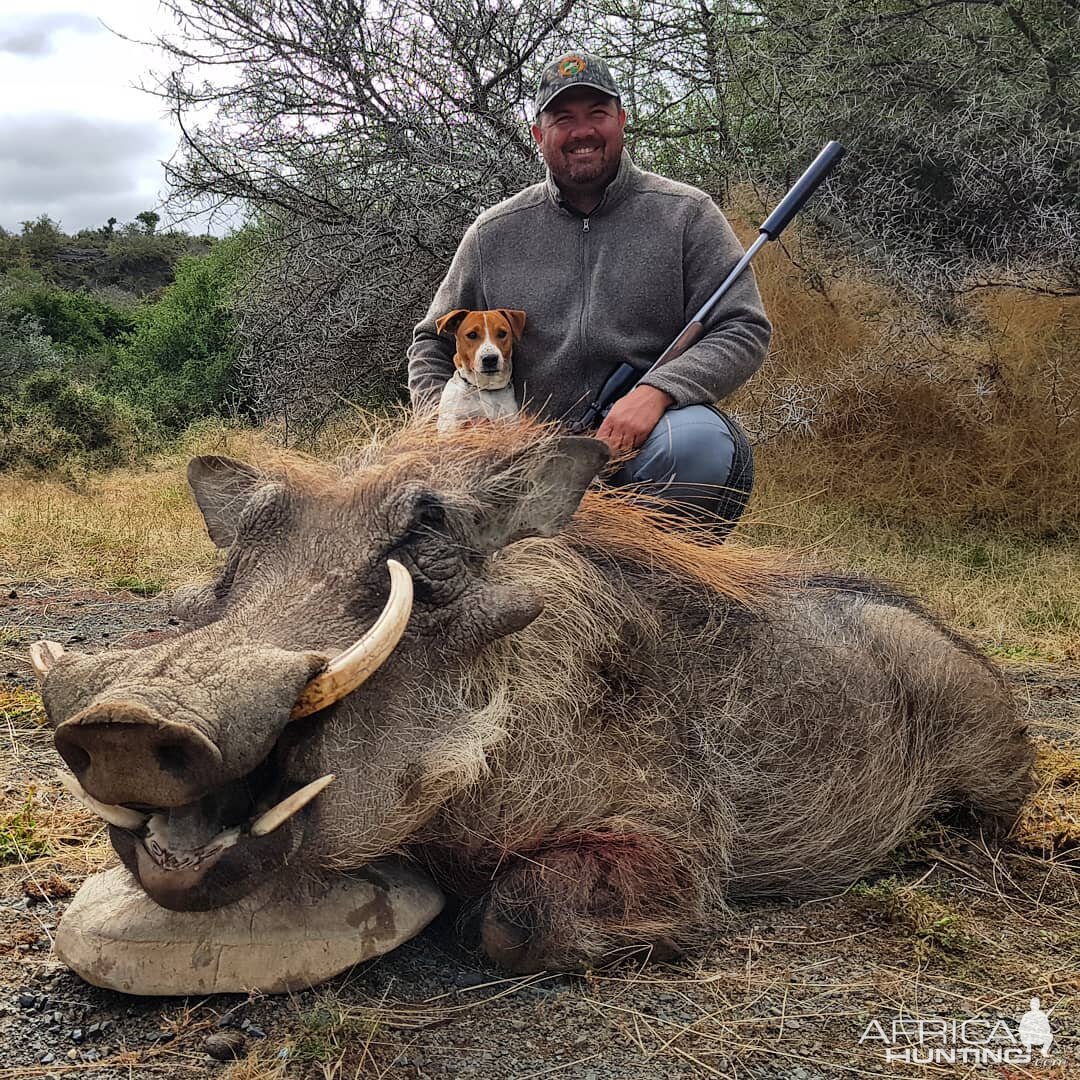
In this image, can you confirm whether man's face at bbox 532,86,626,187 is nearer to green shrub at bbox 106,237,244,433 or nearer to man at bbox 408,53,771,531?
man at bbox 408,53,771,531

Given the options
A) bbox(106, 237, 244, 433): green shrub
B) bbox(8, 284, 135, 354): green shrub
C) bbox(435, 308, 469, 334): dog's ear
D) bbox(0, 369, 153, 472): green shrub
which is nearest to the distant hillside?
bbox(8, 284, 135, 354): green shrub

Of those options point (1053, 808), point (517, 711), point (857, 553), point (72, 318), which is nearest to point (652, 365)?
point (517, 711)

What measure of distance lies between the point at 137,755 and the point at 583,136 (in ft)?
8.78

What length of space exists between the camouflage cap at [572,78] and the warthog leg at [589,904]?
7.79 ft

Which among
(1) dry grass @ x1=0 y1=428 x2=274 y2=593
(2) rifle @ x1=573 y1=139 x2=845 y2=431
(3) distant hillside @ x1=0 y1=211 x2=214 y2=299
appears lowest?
(1) dry grass @ x1=0 y1=428 x2=274 y2=593

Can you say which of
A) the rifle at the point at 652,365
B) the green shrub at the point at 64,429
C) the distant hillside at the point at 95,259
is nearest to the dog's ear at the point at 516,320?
the rifle at the point at 652,365

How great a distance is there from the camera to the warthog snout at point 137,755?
1.52m

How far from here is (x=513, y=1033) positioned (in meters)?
1.83

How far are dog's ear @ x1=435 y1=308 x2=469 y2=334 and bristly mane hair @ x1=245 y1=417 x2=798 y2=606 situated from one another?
1.17m

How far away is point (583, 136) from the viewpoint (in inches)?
140

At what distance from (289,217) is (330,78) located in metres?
1.17

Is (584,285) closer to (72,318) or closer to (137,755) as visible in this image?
(137,755)

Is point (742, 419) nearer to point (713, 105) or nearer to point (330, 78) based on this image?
point (713, 105)

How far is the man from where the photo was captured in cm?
335
